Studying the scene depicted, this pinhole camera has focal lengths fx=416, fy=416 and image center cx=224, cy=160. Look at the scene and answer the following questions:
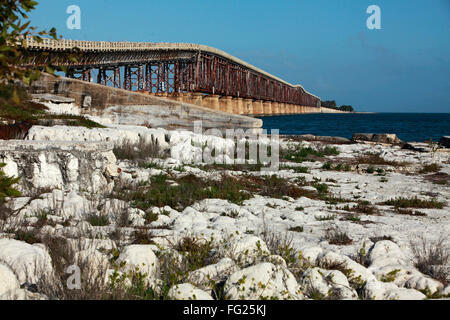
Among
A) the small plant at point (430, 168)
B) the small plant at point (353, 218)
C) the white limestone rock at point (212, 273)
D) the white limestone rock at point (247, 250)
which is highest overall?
the small plant at point (430, 168)

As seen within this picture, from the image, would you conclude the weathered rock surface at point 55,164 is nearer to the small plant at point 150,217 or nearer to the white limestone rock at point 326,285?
the small plant at point 150,217

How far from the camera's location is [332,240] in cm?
596

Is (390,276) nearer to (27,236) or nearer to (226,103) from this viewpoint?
(27,236)

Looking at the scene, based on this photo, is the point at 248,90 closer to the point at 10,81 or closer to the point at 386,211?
the point at 386,211

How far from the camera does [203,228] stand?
6188 millimetres

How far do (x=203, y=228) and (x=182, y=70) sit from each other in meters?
48.9

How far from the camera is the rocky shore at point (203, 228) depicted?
Result: 3859 millimetres

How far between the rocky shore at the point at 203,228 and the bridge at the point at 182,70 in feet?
7.12

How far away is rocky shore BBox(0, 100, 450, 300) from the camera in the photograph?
152 inches

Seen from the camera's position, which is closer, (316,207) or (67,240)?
(67,240)

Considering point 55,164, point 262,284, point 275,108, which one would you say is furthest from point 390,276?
point 275,108

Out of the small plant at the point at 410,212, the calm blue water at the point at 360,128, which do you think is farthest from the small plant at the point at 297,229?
the calm blue water at the point at 360,128

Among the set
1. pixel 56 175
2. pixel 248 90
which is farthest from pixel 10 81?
pixel 248 90

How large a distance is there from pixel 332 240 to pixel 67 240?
140 inches
